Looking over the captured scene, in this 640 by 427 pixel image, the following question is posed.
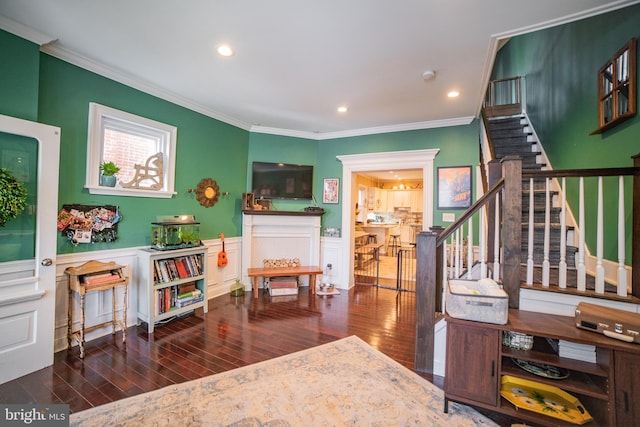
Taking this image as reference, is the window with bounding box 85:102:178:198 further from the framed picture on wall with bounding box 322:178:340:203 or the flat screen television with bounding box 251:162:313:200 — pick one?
the framed picture on wall with bounding box 322:178:340:203

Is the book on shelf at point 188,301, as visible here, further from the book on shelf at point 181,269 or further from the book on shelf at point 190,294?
the book on shelf at point 181,269

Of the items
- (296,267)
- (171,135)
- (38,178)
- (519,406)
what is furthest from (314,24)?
(296,267)

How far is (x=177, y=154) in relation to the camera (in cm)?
356

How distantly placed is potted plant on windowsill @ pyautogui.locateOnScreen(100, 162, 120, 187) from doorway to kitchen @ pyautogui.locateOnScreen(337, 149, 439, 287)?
3358 millimetres

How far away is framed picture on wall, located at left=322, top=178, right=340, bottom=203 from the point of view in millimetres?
4867

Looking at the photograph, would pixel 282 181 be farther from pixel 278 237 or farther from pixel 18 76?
pixel 18 76

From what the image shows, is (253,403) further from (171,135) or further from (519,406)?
(171,135)

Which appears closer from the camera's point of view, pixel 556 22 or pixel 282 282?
pixel 556 22

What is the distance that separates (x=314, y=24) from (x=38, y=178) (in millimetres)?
2682

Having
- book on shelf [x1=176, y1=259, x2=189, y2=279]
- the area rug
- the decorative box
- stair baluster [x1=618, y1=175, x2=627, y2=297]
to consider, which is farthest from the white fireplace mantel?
stair baluster [x1=618, y1=175, x2=627, y2=297]

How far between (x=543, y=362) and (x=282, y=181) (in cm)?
404

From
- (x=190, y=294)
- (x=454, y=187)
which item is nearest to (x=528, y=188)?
(x=454, y=187)

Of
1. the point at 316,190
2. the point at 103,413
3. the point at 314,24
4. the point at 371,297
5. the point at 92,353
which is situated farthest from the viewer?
the point at 316,190

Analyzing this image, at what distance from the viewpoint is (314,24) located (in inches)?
81.7
